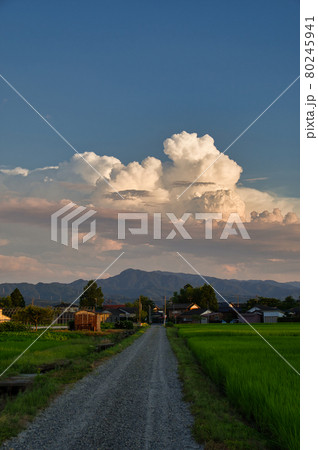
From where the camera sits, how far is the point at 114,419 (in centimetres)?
1086

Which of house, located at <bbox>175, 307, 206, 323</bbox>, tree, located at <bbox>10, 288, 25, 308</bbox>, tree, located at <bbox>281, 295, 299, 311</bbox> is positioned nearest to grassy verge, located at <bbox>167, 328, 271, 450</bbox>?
house, located at <bbox>175, 307, 206, 323</bbox>

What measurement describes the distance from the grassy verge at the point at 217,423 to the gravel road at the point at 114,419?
298mm

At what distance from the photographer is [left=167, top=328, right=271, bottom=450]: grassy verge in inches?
343

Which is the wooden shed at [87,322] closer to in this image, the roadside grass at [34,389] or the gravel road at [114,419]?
the roadside grass at [34,389]

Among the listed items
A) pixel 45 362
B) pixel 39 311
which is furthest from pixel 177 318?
pixel 45 362

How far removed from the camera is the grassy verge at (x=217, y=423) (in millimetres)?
8719

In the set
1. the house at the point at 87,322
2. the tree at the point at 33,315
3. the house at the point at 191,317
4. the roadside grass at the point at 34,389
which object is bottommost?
the house at the point at 191,317

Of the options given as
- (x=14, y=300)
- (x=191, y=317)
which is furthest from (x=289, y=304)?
(x=14, y=300)

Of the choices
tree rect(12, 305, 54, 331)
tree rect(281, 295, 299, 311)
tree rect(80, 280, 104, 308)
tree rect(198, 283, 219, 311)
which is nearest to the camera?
tree rect(12, 305, 54, 331)

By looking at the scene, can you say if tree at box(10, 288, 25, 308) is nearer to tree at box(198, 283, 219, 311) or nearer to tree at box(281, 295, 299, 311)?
tree at box(198, 283, 219, 311)

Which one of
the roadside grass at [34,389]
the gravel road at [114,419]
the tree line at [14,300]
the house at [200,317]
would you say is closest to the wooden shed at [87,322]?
the roadside grass at [34,389]

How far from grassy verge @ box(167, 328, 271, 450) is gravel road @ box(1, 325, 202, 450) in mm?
298
